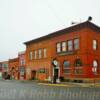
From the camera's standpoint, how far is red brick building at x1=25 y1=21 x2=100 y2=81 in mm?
43531

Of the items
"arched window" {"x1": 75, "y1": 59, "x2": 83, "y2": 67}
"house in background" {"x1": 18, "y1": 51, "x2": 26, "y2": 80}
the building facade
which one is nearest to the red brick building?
"arched window" {"x1": 75, "y1": 59, "x2": 83, "y2": 67}

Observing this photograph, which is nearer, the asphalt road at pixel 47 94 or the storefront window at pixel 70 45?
the asphalt road at pixel 47 94

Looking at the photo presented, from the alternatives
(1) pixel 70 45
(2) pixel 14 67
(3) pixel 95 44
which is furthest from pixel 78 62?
(2) pixel 14 67

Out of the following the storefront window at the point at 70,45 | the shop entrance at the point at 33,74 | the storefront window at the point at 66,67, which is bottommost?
the shop entrance at the point at 33,74

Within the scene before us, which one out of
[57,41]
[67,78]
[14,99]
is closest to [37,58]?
[57,41]

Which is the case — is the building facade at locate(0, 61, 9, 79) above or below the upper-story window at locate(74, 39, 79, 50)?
below

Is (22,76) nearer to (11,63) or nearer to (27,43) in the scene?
(27,43)

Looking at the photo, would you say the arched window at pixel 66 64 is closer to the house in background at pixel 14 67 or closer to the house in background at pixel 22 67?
the house in background at pixel 22 67

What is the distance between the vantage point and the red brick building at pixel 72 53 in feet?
143

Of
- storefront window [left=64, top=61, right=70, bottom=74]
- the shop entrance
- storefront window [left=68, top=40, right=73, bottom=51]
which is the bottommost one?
the shop entrance

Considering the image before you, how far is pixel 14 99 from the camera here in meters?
14.7

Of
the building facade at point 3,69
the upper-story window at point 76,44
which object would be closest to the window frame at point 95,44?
the upper-story window at point 76,44

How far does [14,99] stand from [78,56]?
30749 mm

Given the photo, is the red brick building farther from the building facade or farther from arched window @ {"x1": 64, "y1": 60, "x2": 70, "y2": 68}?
the building facade
